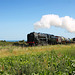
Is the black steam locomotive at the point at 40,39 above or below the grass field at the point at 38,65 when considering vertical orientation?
above

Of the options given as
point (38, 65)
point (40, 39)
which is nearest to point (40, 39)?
point (40, 39)

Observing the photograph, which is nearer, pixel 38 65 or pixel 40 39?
pixel 38 65

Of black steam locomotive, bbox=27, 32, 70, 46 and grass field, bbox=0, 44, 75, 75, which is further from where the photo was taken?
black steam locomotive, bbox=27, 32, 70, 46

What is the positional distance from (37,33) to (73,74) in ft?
64.5

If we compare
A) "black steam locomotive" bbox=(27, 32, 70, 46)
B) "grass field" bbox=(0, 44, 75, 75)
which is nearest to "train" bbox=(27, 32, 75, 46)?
"black steam locomotive" bbox=(27, 32, 70, 46)

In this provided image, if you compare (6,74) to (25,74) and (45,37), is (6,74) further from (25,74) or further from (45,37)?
(45,37)

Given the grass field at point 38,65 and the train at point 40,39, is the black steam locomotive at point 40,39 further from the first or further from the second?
the grass field at point 38,65

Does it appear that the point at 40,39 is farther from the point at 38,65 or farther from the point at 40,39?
the point at 38,65

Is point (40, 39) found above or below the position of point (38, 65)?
above

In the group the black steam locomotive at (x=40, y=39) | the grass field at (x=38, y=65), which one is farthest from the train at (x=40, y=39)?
the grass field at (x=38, y=65)

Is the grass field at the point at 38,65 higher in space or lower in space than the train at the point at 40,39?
lower

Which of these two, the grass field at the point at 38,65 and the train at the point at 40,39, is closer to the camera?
the grass field at the point at 38,65

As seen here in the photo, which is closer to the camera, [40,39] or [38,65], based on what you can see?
[38,65]

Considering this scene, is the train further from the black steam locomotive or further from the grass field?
the grass field
